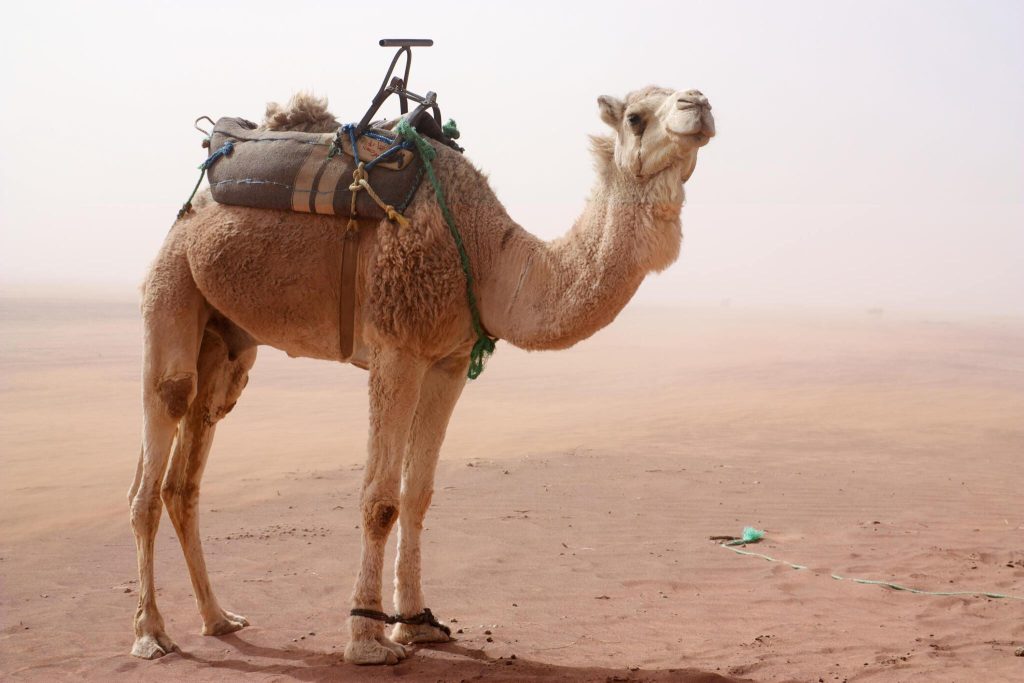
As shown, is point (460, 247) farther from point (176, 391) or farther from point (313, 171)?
point (176, 391)

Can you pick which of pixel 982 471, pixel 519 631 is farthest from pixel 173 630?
pixel 982 471

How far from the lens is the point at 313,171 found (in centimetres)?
530

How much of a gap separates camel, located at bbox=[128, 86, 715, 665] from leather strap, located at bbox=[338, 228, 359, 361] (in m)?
0.04

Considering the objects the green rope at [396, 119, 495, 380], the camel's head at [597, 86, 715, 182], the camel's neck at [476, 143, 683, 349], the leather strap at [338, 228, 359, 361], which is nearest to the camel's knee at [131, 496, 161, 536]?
the leather strap at [338, 228, 359, 361]

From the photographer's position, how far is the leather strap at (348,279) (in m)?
5.14

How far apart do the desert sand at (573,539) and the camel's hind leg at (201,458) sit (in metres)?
0.22

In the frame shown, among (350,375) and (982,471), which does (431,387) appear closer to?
(982,471)

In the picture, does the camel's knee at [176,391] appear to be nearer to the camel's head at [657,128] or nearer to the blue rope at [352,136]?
the blue rope at [352,136]

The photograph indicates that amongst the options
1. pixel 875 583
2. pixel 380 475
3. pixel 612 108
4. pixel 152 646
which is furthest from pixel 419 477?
pixel 875 583

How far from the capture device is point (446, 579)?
7.04 meters

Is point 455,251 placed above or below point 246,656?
above

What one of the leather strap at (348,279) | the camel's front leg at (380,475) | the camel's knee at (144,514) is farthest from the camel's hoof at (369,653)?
the leather strap at (348,279)

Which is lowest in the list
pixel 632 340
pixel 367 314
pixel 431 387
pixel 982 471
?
pixel 632 340

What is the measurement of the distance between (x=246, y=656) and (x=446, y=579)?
1.82m
